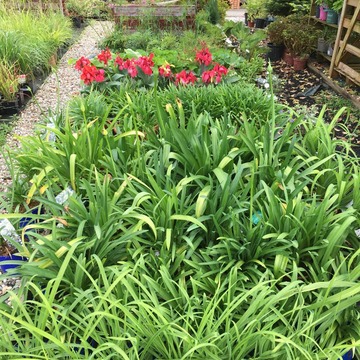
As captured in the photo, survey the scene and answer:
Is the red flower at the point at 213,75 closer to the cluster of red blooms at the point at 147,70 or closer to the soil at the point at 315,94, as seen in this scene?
the cluster of red blooms at the point at 147,70

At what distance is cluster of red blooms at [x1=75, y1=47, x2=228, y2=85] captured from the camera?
3262 millimetres

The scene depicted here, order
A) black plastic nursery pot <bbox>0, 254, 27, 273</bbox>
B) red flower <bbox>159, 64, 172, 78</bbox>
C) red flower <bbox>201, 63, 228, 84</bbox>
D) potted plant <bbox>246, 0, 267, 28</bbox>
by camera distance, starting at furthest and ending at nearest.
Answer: potted plant <bbox>246, 0, 267, 28</bbox>, red flower <bbox>159, 64, 172, 78</bbox>, red flower <bbox>201, 63, 228, 84</bbox>, black plastic nursery pot <bbox>0, 254, 27, 273</bbox>

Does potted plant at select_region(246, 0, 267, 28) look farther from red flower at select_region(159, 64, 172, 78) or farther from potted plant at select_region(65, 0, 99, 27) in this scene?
red flower at select_region(159, 64, 172, 78)

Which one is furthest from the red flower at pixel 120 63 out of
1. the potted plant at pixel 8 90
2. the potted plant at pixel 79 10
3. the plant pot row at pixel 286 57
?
the potted plant at pixel 79 10

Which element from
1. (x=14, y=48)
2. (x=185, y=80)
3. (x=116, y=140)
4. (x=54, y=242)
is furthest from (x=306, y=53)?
(x=54, y=242)

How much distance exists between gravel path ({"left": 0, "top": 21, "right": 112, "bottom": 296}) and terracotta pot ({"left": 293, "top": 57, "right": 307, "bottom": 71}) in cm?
324

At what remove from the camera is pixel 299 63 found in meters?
6.16

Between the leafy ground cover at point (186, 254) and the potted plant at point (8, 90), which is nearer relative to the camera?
the leafy ground cover at point (186, 254)

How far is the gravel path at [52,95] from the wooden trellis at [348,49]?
3312mm

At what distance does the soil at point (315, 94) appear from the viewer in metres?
4.31

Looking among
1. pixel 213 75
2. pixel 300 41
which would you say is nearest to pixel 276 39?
pixel 300 41

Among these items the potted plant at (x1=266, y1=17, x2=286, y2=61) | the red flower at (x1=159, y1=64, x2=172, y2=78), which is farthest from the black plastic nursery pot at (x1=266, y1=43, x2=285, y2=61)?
the red flower at (x1=159, y1=64, x2=172, y2=78)

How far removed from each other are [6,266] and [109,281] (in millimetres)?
551

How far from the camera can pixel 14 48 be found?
4660 mm
